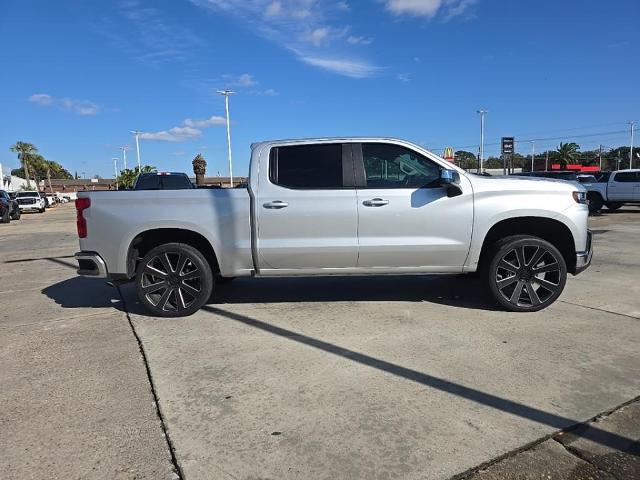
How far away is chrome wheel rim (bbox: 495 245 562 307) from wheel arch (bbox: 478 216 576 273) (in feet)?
0.80

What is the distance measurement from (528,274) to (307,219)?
→ 251cm

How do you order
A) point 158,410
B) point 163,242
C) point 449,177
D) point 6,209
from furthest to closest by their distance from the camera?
point 6,209 < point 163,242 < point 449,177 < point 158,410

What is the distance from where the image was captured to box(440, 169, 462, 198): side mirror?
17.0 ft

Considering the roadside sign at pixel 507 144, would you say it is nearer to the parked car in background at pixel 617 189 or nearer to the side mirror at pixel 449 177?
the parked car in background at pixel 617 189

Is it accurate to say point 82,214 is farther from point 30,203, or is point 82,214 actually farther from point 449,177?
point 30,203

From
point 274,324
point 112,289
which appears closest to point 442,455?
point 274,324

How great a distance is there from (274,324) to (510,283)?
262cm

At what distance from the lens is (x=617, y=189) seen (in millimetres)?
20391

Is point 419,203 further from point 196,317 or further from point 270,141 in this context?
point 196,317

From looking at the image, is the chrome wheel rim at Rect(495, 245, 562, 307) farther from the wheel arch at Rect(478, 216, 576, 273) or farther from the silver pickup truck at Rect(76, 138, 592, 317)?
the wheel arch at Rect(478, 216, 576, 273)

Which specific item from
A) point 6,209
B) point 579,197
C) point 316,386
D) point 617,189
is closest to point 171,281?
point 316,386

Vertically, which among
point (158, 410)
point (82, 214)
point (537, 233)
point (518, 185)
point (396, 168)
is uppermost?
point (396, 168)

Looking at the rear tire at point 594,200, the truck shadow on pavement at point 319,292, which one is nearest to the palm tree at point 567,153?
the rear tire at point 594,200

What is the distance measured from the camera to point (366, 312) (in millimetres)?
5578
